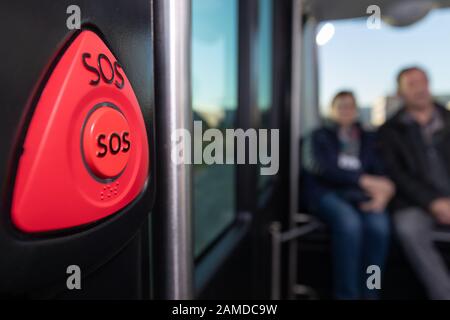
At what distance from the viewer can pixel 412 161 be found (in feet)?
5.49

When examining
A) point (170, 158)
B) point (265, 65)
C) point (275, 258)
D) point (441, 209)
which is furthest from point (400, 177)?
point (170, 158)

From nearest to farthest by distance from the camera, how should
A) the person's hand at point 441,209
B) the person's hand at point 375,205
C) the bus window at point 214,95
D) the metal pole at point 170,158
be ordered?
the metal pole at point 170,158 → the bus window at point 214,95 → the person's hand at point 441,209 → the person's hand at point 375,205

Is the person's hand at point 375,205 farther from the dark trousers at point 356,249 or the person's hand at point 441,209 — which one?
the person's hand at point 441,209

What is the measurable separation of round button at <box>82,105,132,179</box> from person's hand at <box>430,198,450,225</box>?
65.4 inches

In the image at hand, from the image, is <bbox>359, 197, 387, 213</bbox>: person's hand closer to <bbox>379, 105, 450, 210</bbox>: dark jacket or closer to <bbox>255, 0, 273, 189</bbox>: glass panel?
<bbox>379, 105, 450, 210</bbox>: dark jacket

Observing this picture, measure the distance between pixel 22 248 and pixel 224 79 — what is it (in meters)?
0.87

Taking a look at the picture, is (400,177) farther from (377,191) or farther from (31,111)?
(31,111)

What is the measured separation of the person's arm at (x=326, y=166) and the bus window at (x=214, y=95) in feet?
2.75

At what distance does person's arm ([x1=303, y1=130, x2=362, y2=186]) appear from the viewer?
179 centimetres

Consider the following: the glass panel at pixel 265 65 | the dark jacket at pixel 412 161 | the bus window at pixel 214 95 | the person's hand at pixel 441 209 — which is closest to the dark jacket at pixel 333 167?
the dark jacket at pixel 412 161

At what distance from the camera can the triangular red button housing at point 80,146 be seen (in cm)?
26

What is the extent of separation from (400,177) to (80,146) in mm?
1711
